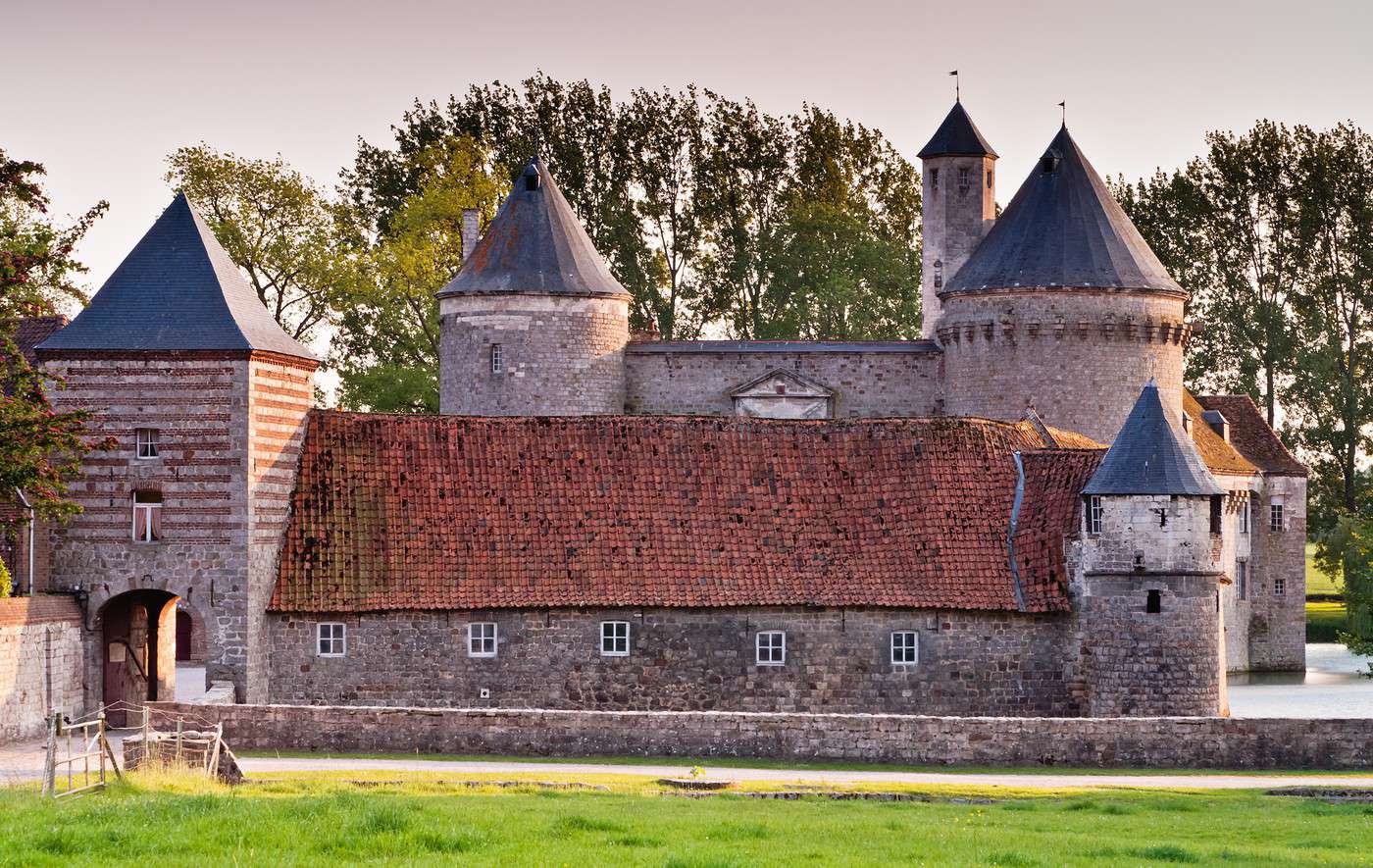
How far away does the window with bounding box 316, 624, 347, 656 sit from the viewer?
34.0m

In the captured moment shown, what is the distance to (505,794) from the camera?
2456 centimetres

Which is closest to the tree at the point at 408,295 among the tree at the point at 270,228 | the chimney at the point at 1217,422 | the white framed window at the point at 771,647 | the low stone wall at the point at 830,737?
the tree at the point at 270,228

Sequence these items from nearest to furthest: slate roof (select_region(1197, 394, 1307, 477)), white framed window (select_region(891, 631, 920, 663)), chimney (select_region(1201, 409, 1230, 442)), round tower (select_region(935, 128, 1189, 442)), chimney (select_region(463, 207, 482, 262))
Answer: white framed window (select_region(891, 631, 920, 663)) → round tower (select_region(935, 128, 1189, 442)) → chimney (select_region(463, 207, 482, 262)) → chimney (select_region(1201, 409, 1230, 442)) → slate roof (select_region(1197, 394, 1307, 477))

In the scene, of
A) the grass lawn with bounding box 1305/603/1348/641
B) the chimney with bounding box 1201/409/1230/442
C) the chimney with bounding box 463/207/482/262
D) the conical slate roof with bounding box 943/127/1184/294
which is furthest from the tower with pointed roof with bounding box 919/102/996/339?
the grass lawn with bounding box 1305/603/1348/641

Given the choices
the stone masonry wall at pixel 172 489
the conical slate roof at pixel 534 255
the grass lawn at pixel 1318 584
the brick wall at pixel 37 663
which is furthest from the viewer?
the grass lawn at pixel 1318 584

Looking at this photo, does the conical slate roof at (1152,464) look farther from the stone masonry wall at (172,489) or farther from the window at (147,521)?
the window at (147,521)

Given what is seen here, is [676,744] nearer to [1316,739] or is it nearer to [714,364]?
[1316,739]

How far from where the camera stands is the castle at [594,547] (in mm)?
33500

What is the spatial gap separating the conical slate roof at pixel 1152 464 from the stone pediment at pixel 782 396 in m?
20.3

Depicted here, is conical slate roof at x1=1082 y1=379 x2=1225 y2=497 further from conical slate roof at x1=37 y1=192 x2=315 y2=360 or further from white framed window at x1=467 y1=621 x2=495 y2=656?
conical slate roof at x1=37 y1=192 x2=315 y2=360

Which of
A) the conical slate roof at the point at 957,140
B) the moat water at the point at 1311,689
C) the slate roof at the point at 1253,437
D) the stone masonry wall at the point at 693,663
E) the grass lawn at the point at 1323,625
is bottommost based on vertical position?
the moat water at the point at 1311,689

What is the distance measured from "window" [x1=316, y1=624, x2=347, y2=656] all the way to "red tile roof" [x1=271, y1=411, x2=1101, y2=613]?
40cm

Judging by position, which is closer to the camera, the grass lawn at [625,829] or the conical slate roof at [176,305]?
the grass lawn at [625,829]

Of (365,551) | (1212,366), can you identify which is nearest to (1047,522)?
(365,551)
